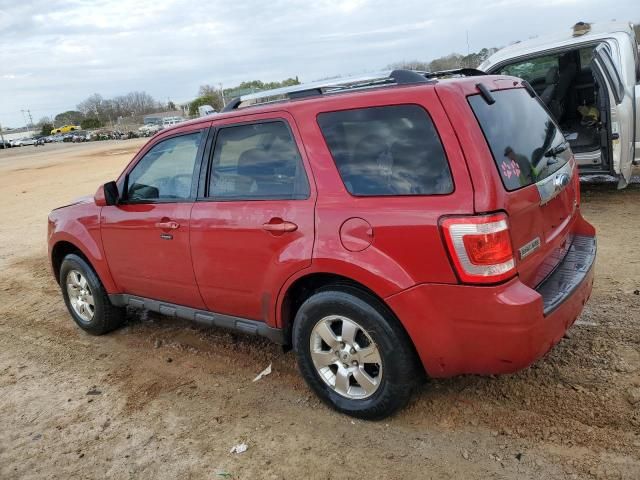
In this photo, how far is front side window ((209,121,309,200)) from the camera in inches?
130

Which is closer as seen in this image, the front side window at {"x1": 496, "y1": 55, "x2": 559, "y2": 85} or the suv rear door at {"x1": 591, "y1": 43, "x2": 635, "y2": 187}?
the suv rear door at {"x1": 591, "y1": 43, "x2": 635, "y2": 187}

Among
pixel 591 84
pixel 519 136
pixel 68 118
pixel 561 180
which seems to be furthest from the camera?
pixel 68 118

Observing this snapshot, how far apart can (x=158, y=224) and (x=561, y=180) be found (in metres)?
2.69

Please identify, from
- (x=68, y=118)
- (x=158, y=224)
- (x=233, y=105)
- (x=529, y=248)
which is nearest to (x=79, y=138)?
(x=68, y=118)

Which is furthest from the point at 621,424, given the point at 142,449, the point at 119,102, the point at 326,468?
the point at 119,102

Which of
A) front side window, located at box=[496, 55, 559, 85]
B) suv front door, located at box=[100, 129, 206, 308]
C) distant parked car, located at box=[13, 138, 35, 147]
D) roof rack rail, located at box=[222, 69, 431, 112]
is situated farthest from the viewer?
distant parked car, located at box=[13, 138, 35, 147]

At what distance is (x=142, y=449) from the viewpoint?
3262 mm

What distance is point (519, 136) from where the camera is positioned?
9.92 ft

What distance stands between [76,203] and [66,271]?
65cm

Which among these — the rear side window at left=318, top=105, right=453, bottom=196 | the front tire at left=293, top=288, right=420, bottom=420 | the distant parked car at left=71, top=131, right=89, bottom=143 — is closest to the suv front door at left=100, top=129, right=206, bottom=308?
the front tire at left=293, top=288, right=420, bottom=420

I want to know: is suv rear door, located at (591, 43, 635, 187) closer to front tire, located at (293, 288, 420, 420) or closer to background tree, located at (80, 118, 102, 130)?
front tire, located at (293, 288, 420, 420)

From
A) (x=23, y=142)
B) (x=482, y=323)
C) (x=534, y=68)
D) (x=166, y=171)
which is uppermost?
(x=23, y=142)

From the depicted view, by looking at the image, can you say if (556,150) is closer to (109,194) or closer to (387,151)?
(387,151)

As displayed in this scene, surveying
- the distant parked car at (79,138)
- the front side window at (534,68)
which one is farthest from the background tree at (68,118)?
the front side window at (534,68)
